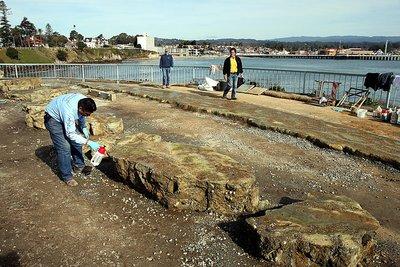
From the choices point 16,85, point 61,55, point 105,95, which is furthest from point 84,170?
point 61,55

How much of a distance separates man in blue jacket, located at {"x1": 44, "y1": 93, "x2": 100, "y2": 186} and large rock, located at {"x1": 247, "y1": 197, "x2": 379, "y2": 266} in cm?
296

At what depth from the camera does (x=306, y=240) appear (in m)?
3.75

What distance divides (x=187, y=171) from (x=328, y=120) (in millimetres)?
6712

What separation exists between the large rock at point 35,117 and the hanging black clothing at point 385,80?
34.7 feet

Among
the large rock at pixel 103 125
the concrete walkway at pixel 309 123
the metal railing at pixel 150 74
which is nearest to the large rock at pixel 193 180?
the large rock at pixel 103 125

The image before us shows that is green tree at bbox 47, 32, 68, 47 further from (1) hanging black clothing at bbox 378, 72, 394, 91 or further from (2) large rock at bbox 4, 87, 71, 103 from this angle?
(1) hanging black clothing at bbox 378, 72, 394, 91

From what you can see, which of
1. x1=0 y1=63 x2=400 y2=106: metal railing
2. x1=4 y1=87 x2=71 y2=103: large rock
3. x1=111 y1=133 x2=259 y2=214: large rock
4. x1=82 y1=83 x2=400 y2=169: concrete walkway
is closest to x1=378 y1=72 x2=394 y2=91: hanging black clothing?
x1=82 y1=83 x2=400 y2=169: concrete walkway

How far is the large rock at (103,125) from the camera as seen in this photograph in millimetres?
7949

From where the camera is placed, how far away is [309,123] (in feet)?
31.9

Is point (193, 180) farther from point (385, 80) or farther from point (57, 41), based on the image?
point (57, 41)

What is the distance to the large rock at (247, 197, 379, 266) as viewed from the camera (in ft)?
12.2

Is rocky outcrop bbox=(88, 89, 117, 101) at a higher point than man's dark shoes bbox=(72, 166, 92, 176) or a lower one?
higher

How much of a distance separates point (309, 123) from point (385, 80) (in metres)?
3.91

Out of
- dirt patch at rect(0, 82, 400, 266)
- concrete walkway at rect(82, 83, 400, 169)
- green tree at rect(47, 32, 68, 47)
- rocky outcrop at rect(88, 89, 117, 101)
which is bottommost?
dirt patch at rect(0, 82, 400, 266)
